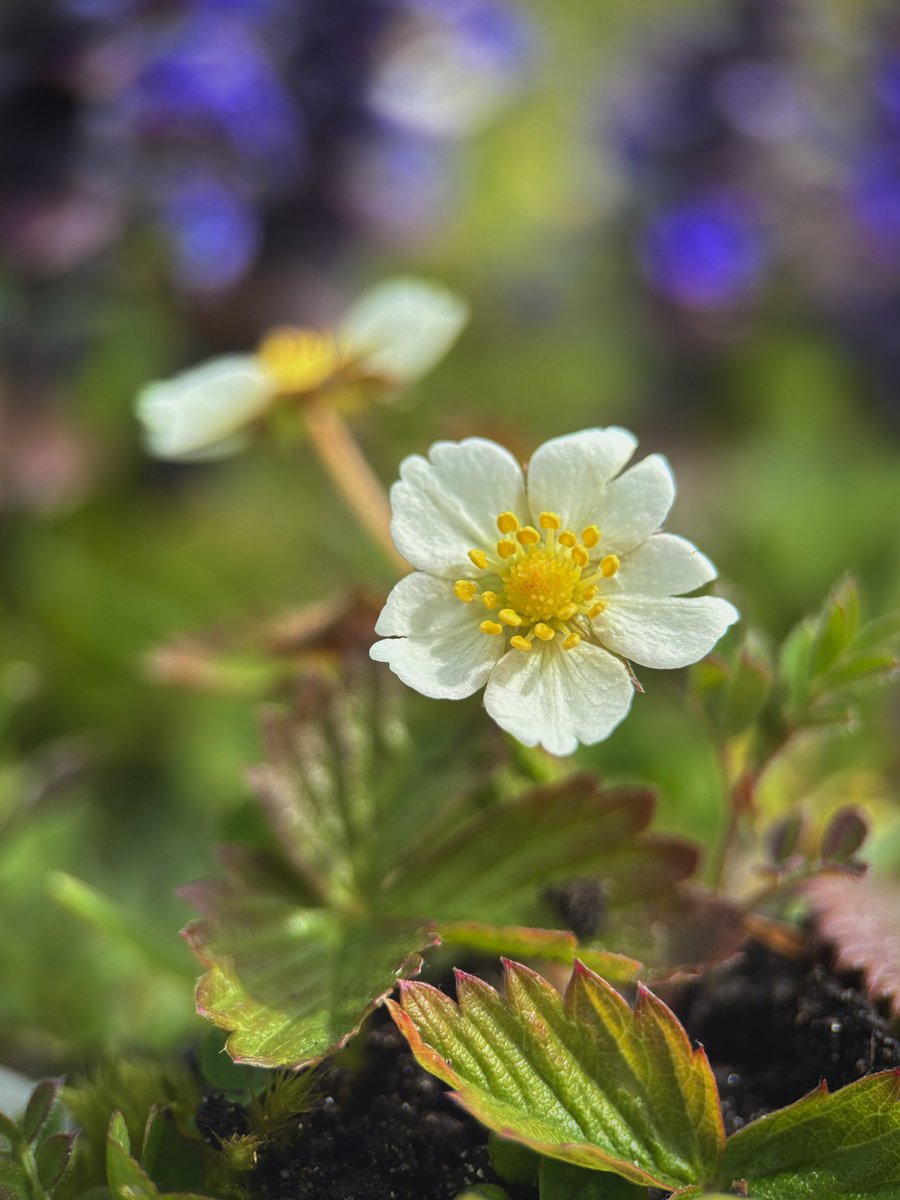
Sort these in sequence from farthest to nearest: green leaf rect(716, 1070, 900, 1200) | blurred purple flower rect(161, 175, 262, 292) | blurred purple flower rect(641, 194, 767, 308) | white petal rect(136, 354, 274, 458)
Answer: blurred purple flower rect(641, 194, 767, 308) → blurred purple flower rect(161, 175, 262, 292) → white petal rect(136, 354, 274, 458) → green leaf rect(716, 1070, 900, 1200)

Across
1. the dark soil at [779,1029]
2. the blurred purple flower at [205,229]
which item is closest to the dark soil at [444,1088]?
the dark soil at [779,1029]

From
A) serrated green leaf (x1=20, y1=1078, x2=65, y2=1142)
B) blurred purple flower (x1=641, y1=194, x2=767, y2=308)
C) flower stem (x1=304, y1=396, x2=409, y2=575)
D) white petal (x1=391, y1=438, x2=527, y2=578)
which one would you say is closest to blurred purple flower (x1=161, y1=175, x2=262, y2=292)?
blurred purple flower (x1=641, y1=194, x2=767, y2=308)

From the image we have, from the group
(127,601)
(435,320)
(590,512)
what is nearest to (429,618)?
(590,512)

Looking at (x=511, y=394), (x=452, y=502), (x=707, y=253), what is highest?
(x=452, y=502)

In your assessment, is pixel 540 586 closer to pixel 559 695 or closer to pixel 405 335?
pixel 559 695

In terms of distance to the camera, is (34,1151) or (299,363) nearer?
(34,1151)

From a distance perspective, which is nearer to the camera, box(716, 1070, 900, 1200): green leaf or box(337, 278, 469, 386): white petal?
box(716, 1070, 900, 1200): green leaf

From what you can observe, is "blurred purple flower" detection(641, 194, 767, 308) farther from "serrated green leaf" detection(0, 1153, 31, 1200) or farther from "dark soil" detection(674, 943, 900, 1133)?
"serrated green leaf" detection(0, 1153, 31, 1200)

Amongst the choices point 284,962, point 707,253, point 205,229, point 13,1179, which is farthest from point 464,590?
point 707,253
